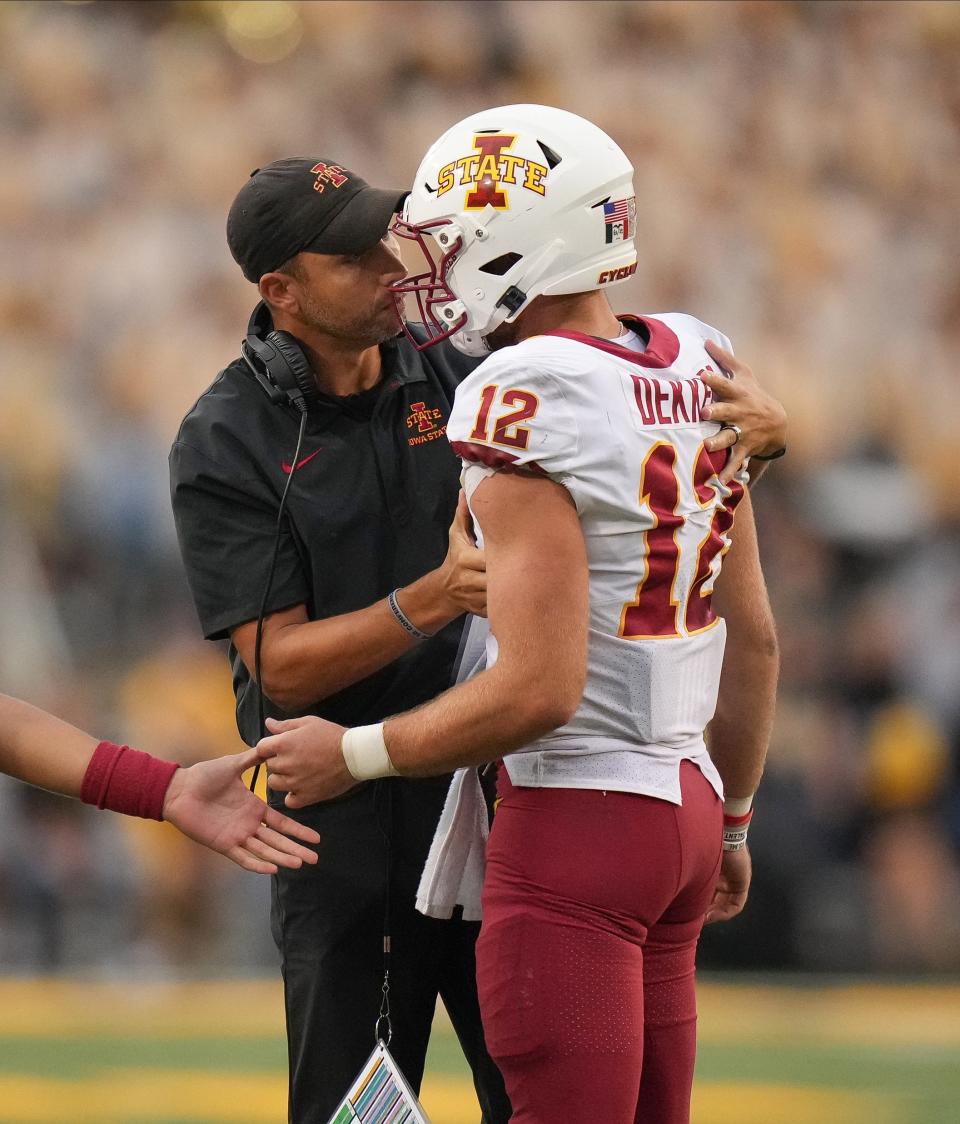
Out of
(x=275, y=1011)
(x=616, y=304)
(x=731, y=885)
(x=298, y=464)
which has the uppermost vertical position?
(x=616, y=304)

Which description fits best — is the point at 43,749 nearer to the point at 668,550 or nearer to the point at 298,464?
the point at 298,464

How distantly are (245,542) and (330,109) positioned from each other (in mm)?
4920

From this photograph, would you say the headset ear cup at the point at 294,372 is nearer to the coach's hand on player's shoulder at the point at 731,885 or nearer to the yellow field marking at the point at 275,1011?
the coach's hand on player's shoulder at the point at 731,885

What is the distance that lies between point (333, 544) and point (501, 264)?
1.82 ft

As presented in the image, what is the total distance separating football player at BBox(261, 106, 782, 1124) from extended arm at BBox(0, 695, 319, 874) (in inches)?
8.5

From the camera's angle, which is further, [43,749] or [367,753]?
[43,749]

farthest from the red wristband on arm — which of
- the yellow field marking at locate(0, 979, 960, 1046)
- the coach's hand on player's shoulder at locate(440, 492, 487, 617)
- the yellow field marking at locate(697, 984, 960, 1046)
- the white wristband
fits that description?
the yellow field marking at locate(697, 984, 960, 1046)

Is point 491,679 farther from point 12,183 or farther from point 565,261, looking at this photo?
point 12,183

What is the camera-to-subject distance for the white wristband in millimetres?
1983

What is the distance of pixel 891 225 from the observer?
6.61 m

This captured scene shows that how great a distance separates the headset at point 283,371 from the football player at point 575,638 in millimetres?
333

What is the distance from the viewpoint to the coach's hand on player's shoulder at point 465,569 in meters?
2.05

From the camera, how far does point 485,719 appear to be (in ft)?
6.12

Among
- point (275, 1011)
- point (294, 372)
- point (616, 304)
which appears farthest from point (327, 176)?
point (616, 304)
